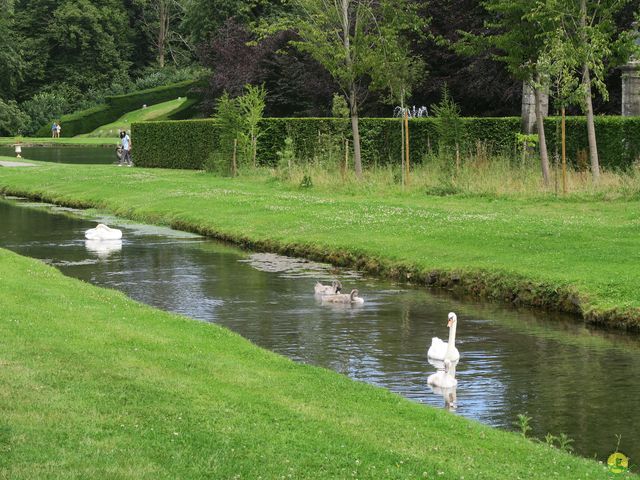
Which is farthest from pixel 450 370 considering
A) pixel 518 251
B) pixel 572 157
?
pixel 572 157

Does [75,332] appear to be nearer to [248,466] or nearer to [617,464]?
[248,466]

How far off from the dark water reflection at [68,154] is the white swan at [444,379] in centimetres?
5501

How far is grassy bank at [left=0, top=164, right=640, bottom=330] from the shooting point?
1853 cm

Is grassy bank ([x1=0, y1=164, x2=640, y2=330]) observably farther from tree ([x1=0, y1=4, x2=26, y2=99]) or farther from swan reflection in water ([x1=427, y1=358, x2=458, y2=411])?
tree ([x1=0, y1=4, x2=26, y2=99])

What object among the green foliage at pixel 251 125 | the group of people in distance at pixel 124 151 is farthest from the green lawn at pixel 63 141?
the green foliage at pixel 251 125

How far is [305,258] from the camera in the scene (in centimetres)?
2448

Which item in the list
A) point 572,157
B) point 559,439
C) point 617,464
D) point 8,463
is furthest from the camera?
point 572,157

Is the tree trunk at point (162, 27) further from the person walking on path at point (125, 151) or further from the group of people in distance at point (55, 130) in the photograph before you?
the person walking on path at point (125, 151)

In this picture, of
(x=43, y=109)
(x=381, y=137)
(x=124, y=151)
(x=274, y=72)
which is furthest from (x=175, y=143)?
(x=43, y=109)

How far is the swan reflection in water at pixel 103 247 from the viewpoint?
84.1 feet

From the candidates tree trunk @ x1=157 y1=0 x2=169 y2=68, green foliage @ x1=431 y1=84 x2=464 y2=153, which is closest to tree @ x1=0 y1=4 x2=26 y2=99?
tree trunk @ x1=157 y1=0 x2=169 y2=68

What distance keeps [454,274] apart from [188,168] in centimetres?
3419

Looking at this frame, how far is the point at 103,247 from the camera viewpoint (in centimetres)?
2650

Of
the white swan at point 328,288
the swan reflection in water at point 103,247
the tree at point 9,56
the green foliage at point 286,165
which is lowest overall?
the white swan at point 328,288
